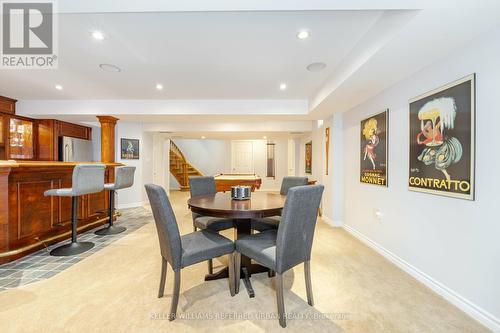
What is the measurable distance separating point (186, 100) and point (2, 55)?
7.79 feet

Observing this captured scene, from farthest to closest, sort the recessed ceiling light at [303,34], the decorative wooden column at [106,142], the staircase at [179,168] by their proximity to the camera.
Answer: the staircase at [179,168], the decorative wooden column at [106,142], the recessed ceiling light at [303,34]

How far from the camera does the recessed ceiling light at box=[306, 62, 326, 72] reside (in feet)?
8.68

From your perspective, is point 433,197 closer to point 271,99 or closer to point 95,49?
point 271,99

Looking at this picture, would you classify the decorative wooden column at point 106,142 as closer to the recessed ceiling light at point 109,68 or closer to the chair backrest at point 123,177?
the chair backrest at point 123,177

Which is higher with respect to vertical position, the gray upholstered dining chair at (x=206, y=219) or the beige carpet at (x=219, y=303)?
the gray upholstered dining chair at (x=206, y=219)

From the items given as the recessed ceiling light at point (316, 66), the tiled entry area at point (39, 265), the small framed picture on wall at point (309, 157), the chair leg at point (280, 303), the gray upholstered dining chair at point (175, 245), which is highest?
the recessed ceiling light at point (316, 66)

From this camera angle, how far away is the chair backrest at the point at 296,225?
1511 millimetres

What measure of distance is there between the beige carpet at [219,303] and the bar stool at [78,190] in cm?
54

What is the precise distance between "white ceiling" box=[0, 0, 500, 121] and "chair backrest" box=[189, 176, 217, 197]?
1484 millimetres

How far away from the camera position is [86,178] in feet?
9.10

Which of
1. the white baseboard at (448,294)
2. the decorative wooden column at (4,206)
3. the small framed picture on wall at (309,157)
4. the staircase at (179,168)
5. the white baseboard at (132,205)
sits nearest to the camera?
the white baseboard at (448,294)

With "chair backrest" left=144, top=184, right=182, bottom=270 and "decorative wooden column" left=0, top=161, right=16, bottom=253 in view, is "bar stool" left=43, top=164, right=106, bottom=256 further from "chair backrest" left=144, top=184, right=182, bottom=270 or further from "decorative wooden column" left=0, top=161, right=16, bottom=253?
"chair backrest" left=144, top=184, right=182, bottom=270

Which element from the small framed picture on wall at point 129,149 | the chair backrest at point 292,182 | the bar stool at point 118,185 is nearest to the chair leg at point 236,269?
the chair backrest at point 292,182

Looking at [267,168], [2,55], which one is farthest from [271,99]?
[267,168]
